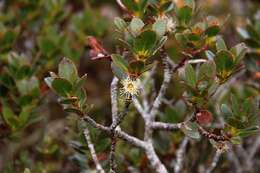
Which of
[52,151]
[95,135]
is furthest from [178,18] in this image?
[52,151]

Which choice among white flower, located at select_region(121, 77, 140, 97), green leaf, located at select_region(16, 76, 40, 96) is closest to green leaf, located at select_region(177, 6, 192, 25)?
white flower, located at select_region(121, 77, 140, 97)

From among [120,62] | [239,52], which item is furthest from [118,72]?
[239,52]

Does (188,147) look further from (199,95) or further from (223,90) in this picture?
(199,95)

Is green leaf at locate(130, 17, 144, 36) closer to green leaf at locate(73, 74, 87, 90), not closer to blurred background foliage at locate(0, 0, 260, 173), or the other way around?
green leaf at locate(73, 74, 87, 90)

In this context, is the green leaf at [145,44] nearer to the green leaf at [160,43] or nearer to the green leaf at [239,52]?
the green leaf at [160,43]

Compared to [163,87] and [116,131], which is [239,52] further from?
[116,131]

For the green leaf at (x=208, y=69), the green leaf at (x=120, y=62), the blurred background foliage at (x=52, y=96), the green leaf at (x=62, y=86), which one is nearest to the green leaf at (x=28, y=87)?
the blurred background foliage at (x=52, y=96)
